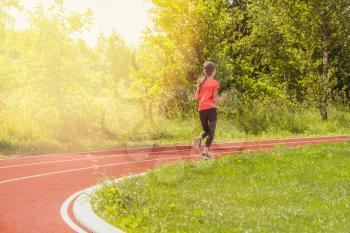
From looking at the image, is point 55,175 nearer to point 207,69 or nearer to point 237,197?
point 207,69

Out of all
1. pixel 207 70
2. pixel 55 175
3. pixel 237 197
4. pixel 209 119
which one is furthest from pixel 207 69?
pixel 237 197

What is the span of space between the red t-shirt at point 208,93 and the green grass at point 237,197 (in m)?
1.38

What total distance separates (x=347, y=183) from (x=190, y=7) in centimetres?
1858

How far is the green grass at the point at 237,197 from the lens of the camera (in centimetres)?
738

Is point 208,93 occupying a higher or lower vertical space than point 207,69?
lower

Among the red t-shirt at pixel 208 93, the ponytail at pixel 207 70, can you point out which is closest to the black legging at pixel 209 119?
the red t-shirt at pixel 208 93

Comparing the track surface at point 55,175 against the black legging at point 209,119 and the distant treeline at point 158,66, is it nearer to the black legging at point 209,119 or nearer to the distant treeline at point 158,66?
the black legging at point 209,119

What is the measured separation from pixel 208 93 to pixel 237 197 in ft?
14.1

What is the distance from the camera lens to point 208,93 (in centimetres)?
1338

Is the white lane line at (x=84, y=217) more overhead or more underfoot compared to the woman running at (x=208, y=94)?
more underfoot

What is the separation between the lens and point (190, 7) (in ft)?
91.2

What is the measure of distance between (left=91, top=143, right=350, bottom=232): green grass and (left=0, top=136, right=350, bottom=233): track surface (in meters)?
0.91

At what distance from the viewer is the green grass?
738cm

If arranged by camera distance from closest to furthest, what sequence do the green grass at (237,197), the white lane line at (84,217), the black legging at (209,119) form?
1. the white lane line at (84,217)
2. the green grass at (237,197)
3. the black legging at (209,119)
